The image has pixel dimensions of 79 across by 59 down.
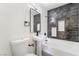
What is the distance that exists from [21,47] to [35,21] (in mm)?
478

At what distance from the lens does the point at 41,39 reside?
5.02ft

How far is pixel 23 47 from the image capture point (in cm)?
145

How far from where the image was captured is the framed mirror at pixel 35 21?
4.88ft

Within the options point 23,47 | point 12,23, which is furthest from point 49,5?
point 23,47

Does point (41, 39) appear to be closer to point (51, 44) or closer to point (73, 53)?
point (51, 44)

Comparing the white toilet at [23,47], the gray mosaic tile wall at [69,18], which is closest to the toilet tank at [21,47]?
the white toilet at [23,47]

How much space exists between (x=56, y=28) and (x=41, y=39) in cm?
31

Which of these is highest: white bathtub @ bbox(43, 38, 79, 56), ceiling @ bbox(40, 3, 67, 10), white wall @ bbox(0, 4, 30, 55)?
ceiling @ bbox(40, 3, 67, 10)

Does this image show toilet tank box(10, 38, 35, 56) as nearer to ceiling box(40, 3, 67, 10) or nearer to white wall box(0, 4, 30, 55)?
white wall box(0, 4, 30, 55)

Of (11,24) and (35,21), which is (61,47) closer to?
(35,21)

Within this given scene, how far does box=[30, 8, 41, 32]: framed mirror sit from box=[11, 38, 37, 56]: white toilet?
209 mm

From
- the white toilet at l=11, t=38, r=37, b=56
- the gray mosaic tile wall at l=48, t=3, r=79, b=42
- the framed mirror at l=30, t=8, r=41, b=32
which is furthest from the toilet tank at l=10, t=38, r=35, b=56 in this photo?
the gray mosaic tile wall at l=48, t=3, r=79, b=42

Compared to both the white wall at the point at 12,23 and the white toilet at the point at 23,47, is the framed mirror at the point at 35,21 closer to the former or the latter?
the white wall at the point at 12,23

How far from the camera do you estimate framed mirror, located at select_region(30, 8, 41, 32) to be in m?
1.49
